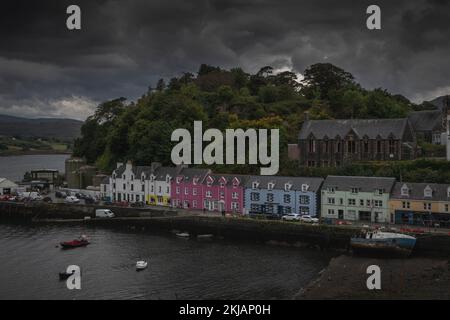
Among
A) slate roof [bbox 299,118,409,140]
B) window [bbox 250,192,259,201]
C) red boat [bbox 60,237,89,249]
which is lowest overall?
red boat [bbox 60,237,89,249]

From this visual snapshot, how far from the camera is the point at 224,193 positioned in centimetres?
5119

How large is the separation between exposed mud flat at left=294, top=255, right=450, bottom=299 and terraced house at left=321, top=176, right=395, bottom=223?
24.7ft

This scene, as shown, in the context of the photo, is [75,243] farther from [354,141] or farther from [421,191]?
[354,141]

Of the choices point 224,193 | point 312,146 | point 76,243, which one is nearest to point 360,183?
point 312,146

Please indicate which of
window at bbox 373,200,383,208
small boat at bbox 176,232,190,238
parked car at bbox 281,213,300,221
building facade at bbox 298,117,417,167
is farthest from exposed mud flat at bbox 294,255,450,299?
building facade at bbox 298,117,417,167

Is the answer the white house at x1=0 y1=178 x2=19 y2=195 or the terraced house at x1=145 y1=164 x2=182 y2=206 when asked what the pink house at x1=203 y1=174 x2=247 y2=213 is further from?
the white house at x1=0 y1=178 x2=19 y2=195

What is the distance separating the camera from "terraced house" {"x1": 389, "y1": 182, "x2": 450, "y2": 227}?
41.2m

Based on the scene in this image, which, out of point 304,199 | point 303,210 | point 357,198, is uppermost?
point 357,198

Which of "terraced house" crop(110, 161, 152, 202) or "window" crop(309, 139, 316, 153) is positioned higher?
"window" crop(309, 139, 316, 153)

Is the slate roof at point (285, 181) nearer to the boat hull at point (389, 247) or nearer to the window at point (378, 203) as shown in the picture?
the window at point (378, 203)

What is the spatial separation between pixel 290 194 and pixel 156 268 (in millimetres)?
16491
